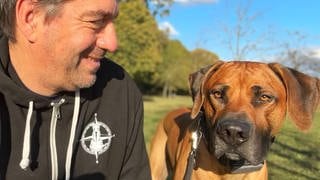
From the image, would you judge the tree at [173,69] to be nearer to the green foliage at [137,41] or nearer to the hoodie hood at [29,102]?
the green foliage at [137,41]

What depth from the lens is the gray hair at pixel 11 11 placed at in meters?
2.76

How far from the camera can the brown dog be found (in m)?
4.19

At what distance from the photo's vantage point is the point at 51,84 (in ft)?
9.39

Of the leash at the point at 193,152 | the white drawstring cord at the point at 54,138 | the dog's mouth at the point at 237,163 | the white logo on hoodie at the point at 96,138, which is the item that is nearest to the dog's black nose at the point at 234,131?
the dog's mouth at the point at 237,163

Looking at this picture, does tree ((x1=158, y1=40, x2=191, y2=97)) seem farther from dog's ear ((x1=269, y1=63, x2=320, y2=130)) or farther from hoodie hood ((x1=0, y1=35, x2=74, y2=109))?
hoodie hood ((x1=0, y1=35, x2=74, y2=109))

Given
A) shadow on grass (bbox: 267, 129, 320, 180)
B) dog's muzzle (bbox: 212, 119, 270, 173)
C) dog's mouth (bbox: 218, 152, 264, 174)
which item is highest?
dog's muzzle (bbox: 212, 119, 270, 173)

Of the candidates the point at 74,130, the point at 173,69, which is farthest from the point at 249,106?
the point at 173,69

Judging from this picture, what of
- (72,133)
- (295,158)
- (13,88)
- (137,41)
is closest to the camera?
(13,88)

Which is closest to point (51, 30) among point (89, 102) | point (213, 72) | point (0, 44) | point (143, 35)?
point (0, 44)

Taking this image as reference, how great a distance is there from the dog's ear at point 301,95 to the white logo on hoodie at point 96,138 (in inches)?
79.0

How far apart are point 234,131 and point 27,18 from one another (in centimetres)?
198

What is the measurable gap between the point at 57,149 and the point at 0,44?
2.18 feet

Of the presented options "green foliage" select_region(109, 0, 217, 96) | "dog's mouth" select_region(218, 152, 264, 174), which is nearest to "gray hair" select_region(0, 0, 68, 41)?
"dog's mouth" select_region(218, 152, 264, 174)

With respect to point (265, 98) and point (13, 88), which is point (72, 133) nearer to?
point (13, 88)
